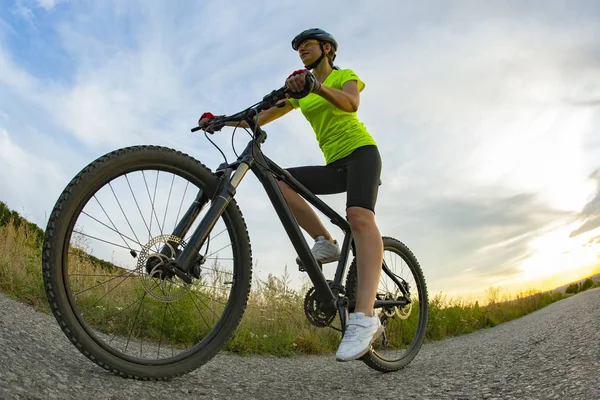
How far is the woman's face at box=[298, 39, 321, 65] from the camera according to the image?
11.6 feet

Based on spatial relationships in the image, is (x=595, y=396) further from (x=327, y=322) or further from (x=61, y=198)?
(x=61, y=198)

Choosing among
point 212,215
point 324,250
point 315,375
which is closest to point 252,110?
point 212,215

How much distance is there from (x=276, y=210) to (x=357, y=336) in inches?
39.0

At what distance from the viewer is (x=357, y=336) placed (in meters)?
3.19

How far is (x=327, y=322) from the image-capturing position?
11.6 feet

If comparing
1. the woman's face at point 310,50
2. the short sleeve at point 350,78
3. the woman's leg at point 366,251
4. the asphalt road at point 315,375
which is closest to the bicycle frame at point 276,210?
the woman's leg at point 366,251

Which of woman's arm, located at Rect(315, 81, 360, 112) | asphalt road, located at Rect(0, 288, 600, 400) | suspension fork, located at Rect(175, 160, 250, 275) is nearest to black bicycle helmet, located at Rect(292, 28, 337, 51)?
woman's arm, located at Rect(315, 81, 360, 112)

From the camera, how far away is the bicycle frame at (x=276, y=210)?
2.64 m

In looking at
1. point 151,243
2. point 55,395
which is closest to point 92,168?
point 151,243

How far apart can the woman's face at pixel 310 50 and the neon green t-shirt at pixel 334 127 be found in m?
0.18

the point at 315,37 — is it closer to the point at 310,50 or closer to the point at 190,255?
the point at 310,50

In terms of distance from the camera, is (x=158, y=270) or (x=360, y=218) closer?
(x=158, y=270)

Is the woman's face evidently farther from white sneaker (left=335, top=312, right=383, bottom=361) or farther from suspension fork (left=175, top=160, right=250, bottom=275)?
white sneaker (left=335, top=312, right=383, bottom=361)

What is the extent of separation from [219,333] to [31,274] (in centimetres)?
422
